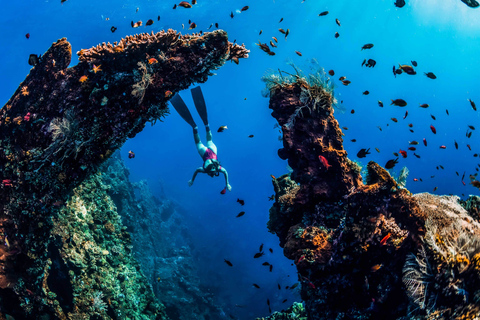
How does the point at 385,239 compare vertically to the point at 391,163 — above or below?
below

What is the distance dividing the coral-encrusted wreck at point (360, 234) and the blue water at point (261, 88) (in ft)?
5.76

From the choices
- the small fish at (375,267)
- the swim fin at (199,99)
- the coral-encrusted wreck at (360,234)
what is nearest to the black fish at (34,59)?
the swim fin at (199,99)

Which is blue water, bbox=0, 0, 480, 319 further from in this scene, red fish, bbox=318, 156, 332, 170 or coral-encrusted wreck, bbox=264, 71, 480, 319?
red fish, bbox=318, 156, 332, 170

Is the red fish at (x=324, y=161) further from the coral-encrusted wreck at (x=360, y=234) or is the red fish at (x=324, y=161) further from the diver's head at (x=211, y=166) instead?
the diver's head at (x=211, y=166)

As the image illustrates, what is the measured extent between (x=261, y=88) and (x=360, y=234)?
→ 28.6 meters

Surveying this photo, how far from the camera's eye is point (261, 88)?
30.3m

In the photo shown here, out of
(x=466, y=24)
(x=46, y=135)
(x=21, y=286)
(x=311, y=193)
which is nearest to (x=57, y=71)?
(x=46, y=135)

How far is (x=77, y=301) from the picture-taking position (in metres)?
5.52

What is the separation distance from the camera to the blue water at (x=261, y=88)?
29609mm

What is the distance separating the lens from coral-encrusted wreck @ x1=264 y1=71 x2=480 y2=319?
124 inches

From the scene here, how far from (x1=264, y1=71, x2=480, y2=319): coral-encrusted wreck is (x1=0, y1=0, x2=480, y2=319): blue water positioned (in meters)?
1.75

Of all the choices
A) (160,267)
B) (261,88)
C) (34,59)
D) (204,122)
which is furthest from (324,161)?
(261,88)

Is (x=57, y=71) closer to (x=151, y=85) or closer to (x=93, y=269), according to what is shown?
(x=151, y=85)

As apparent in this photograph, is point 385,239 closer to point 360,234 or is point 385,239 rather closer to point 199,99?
point 360,234
